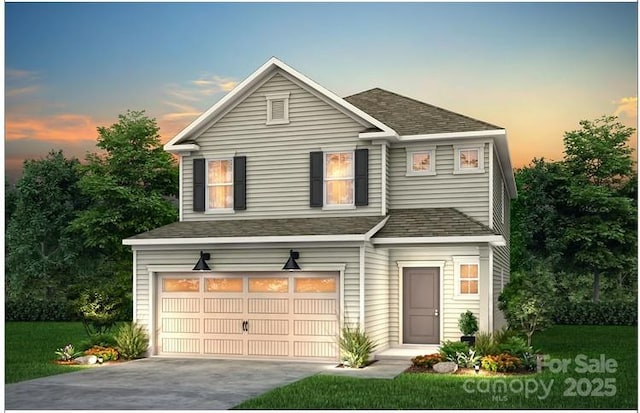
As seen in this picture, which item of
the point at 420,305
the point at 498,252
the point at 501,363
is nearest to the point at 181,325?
the point at 420,305

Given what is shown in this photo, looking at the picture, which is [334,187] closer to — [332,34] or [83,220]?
[332,34]

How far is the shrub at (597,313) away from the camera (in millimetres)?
34000

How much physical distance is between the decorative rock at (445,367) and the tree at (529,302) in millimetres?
3619

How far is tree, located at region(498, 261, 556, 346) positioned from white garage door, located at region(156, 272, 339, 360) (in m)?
4.21

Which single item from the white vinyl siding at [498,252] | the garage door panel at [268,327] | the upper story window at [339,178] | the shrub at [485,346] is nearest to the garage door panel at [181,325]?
the garage door panel at [268,327]

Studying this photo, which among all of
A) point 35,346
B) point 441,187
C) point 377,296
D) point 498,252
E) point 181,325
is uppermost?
point 441,187

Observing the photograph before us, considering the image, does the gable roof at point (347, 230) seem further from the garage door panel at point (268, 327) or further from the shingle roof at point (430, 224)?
the garage door panel at point (268, 327)

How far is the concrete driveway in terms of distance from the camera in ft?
45.4

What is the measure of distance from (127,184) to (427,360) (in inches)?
914

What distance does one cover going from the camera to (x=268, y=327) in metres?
20.3

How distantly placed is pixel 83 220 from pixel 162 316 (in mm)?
18239

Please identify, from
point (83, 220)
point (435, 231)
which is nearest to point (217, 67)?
point (83, 220)

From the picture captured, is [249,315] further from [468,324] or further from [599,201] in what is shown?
[599,201]

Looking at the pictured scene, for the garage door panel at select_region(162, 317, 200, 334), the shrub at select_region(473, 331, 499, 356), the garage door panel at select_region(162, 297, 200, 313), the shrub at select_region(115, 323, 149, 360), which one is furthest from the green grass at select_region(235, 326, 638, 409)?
the shrub at select_region(115, 323, 149, 360)
